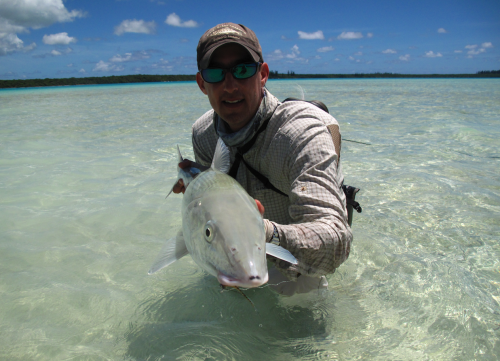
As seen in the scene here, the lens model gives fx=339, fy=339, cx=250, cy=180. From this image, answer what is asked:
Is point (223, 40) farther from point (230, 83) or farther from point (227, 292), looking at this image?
point (227, 292)

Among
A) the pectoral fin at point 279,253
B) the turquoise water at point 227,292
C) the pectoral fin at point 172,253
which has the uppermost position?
the pectoral fin at point 279,253

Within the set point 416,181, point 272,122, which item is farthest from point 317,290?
point 416,181

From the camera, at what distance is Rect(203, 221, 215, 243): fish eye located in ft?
3.40

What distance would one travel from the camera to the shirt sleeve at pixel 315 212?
141cm

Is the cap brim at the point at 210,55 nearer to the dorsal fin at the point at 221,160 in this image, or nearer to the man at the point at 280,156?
the man at the point at 280,156

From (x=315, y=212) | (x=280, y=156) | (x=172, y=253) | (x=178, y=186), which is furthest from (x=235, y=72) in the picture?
(x=172, y=253)

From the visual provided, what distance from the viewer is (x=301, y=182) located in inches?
63.6

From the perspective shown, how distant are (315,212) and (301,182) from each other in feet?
0.57

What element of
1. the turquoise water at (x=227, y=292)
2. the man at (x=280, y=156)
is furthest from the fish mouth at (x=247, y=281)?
the turquoise water at (x=227, y=292)

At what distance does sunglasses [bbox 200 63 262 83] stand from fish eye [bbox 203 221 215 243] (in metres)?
1.13

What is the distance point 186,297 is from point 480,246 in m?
2.52

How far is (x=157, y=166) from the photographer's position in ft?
18.8

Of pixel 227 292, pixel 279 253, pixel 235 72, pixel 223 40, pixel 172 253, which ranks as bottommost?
pixel 227 292

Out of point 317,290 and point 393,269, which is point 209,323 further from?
point 393,269
